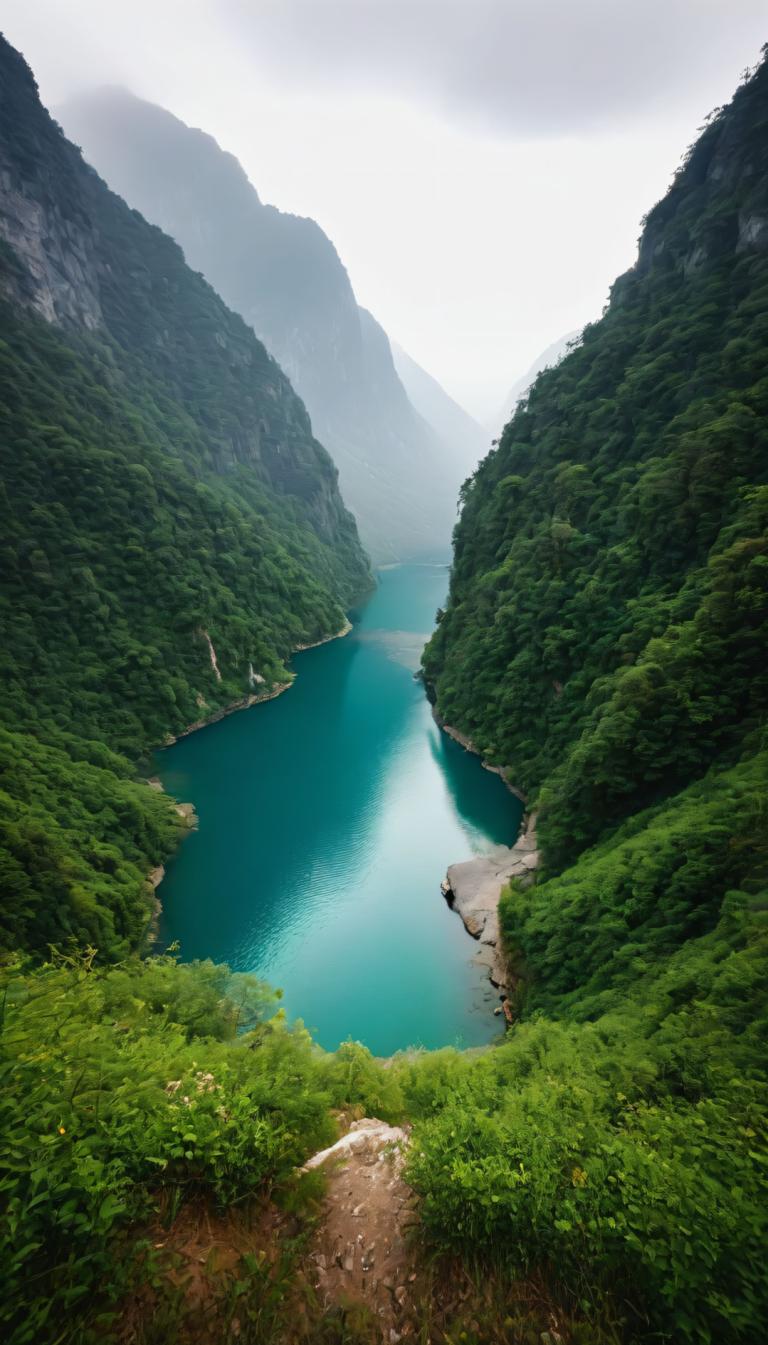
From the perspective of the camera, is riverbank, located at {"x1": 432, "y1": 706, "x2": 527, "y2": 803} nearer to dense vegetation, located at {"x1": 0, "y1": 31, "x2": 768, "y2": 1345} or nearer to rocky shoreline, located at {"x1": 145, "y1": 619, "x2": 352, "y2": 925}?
dense vegetation, located at {"x1": 0, "y1": 31, "x2": 768, "y2": 1345}

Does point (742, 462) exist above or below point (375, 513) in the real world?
above

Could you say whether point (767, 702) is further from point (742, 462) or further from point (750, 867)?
point (742, 462)

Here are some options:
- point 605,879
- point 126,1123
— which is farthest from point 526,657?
point 126,1123

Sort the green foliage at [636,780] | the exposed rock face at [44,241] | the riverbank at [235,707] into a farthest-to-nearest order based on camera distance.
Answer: the exposed rock face at [44,241]
the riverbank at [235,707]
the green foliage at [636,780]

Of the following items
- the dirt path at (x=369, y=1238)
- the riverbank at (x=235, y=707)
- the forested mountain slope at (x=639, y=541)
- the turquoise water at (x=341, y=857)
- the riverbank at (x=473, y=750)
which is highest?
the forested mountain slope at (x=639, y=541)

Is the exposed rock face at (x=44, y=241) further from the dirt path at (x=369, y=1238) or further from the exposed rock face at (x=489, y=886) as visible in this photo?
the dirt path at (x=369, y=1238)

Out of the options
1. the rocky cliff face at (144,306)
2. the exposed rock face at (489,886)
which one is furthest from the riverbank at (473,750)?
the rocky cliff face at (144,306)

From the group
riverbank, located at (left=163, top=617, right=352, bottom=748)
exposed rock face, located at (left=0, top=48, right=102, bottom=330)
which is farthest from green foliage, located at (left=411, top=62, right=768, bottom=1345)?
exposed rock face, located at (left=0, top=48, right=102, bottom=330)
